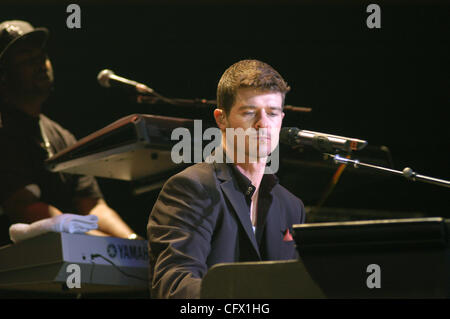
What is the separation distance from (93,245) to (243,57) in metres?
2.13

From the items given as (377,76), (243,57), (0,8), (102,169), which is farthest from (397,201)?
(0,8)

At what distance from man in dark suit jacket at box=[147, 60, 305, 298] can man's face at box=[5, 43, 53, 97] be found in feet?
4.82

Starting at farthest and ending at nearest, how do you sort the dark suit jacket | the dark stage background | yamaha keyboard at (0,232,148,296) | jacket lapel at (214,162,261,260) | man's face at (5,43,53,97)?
the dark stage background < man's face at (5,43,53,97) < yamaha keyboard at (0,232,148,296) < jacket lapel at (214,162,261,260) < the dark suit jacket

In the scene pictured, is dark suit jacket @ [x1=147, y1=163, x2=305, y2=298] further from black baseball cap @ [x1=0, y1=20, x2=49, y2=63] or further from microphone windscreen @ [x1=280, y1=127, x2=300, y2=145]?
black baseball cap @ [x1=0, y1=20, x2=49, y2=63]

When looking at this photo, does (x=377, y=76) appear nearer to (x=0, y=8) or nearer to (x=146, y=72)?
(x=146, y=72)

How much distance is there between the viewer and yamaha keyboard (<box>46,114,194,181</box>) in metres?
2.65

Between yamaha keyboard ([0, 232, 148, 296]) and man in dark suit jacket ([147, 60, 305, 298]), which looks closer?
man in dark suit jacket ([147, 60, 305, 298])

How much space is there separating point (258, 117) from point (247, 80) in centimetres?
15

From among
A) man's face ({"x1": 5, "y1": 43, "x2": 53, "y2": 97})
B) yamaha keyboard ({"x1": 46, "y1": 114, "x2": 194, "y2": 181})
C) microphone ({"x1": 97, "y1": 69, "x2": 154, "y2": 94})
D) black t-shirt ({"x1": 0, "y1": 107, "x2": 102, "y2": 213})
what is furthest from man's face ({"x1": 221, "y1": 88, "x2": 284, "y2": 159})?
man's face ({"x1": 5, "y1": 43, "x2": 53, "y2": 97})

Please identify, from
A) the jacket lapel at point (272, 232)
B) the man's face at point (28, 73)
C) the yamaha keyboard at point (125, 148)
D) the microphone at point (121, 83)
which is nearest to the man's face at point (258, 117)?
the jacket lapel at point (272, 232)

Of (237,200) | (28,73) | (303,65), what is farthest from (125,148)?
(303,65)

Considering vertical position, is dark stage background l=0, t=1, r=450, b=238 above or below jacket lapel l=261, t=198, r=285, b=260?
above

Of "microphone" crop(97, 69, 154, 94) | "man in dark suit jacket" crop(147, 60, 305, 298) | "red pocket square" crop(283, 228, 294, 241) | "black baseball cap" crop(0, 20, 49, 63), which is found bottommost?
"red pocket square" crop(283, 228, 294, 241)
